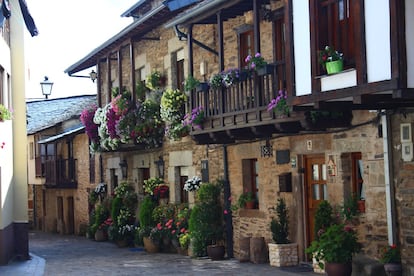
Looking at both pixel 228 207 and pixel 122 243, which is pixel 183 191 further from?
pixel 122 243

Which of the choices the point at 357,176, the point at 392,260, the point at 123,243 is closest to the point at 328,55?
the point at 357,176

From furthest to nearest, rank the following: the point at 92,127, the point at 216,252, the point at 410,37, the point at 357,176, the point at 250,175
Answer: the point at 92,127 < the point at 216,252 < the point at 250,175 < the point at 357,176 < the point at 410,37

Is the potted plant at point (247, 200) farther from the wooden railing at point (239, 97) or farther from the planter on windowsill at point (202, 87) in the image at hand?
the planter on windowsill at point (202, 87)

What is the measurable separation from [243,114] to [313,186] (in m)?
1.77

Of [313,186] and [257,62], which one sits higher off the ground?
[257,62]

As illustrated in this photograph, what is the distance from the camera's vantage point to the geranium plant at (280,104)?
12.1 m

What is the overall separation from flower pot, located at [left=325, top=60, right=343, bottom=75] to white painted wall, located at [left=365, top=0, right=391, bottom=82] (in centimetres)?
59

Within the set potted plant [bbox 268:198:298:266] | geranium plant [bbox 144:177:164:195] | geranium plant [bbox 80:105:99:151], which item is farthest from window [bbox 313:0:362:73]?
geranium plant [bbox 80:105:99:151]

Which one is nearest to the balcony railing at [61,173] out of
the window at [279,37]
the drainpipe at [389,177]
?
the window at [279,37]

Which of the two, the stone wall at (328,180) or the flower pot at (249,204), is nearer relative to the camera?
the stone wall at (328,180)

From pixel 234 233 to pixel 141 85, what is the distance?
583cm

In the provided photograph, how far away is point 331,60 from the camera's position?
10305 mm

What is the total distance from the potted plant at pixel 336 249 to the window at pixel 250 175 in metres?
3.88

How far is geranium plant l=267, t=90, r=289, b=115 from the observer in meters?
12.1
